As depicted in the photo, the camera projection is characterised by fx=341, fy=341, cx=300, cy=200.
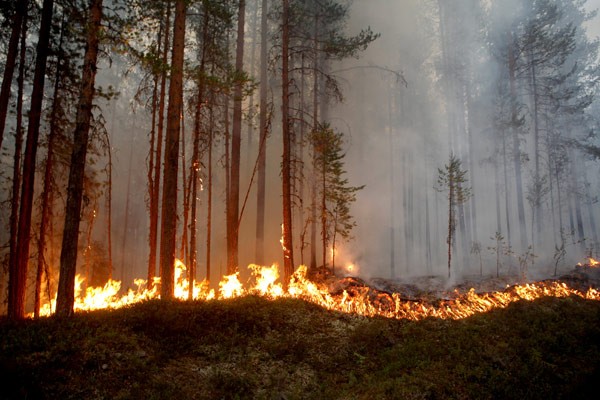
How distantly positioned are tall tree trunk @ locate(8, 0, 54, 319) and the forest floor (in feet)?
9.21

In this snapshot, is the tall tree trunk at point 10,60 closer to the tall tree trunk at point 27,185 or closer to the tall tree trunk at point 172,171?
the tall tree trunk at point 27,185

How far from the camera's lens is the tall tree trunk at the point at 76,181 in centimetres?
797

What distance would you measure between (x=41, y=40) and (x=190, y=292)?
9.11 metres

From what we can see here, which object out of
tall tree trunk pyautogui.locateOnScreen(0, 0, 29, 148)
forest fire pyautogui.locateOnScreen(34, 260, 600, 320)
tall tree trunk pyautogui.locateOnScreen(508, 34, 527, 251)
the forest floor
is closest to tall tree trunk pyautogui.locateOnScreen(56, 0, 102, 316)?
the forest floor

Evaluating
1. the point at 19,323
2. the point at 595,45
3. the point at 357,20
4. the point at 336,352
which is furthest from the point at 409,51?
the point at 19,323

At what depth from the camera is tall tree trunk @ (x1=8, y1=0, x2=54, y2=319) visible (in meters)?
9.30

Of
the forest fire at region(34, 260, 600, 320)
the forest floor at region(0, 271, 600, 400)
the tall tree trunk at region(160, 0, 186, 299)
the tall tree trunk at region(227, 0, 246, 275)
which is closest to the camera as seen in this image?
the forest floor at region(0, 271, 600, 400)

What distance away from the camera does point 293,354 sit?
7805mm

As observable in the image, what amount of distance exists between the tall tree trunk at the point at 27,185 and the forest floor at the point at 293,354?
281 cm

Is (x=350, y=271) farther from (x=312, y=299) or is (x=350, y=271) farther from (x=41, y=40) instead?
(x=41, y=40)

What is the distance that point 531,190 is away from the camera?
2897cm

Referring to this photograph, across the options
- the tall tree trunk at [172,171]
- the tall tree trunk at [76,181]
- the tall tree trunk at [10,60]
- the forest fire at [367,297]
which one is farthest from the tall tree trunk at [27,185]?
the tall tree trunk at [172,171]

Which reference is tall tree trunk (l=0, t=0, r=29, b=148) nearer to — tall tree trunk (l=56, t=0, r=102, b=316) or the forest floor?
tall tree trunk (l=56, t=0, r=102, b=316)

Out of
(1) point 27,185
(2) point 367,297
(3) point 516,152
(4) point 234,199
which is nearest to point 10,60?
(1) point 27,185
